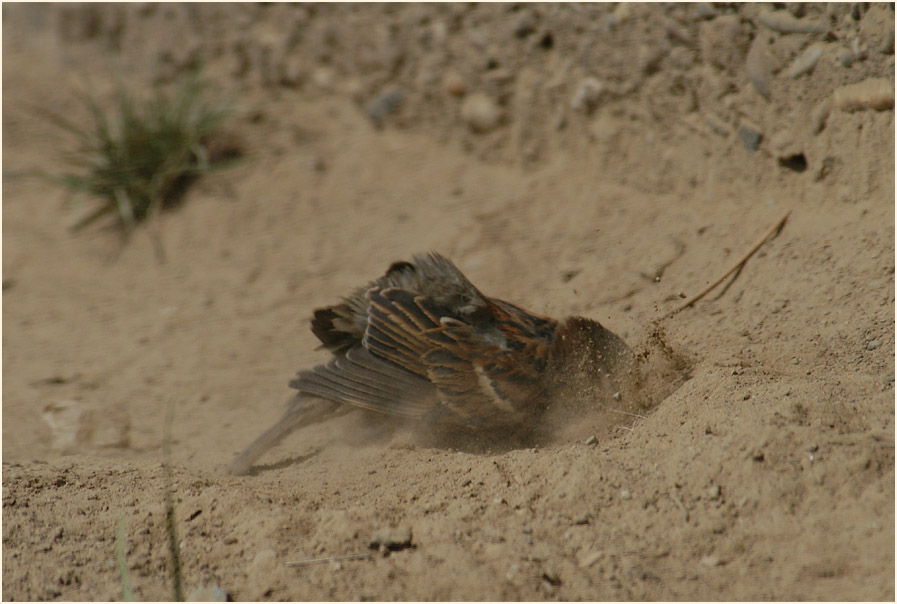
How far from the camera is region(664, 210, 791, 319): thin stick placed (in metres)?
4.21

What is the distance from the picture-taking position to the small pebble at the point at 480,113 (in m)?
5.93

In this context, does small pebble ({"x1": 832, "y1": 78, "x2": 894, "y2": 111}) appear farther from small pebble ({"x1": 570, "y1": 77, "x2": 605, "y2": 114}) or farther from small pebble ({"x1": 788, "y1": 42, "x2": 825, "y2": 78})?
small pebble ({"x1": 570, "y1": 77, "x2": 605, "y2": 114})

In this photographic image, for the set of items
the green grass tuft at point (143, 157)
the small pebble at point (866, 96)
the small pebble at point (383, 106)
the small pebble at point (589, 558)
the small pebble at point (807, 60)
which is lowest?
the small pebble at point (589, 558)

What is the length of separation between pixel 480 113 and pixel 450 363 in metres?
2.68

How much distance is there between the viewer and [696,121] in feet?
16.0

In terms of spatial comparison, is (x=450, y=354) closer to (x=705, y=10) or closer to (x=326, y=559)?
(x=326, y=559)

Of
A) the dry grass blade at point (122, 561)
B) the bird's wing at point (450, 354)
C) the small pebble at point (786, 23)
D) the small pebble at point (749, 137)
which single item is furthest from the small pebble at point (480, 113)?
the dry grass blade at point (122, 561)

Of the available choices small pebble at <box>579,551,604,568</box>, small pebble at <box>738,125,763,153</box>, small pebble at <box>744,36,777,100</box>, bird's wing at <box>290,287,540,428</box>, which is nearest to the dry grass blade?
bird's wing at <box>290,287,540,428</box>

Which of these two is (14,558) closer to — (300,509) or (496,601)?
(300,509)

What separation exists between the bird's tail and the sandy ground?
0.42 feet

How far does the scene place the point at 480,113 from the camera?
600 centimetres

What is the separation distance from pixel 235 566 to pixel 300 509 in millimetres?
368

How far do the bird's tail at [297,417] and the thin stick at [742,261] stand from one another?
184 cm

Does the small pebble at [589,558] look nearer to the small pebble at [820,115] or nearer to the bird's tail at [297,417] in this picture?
the bird's tail at [297,417]
